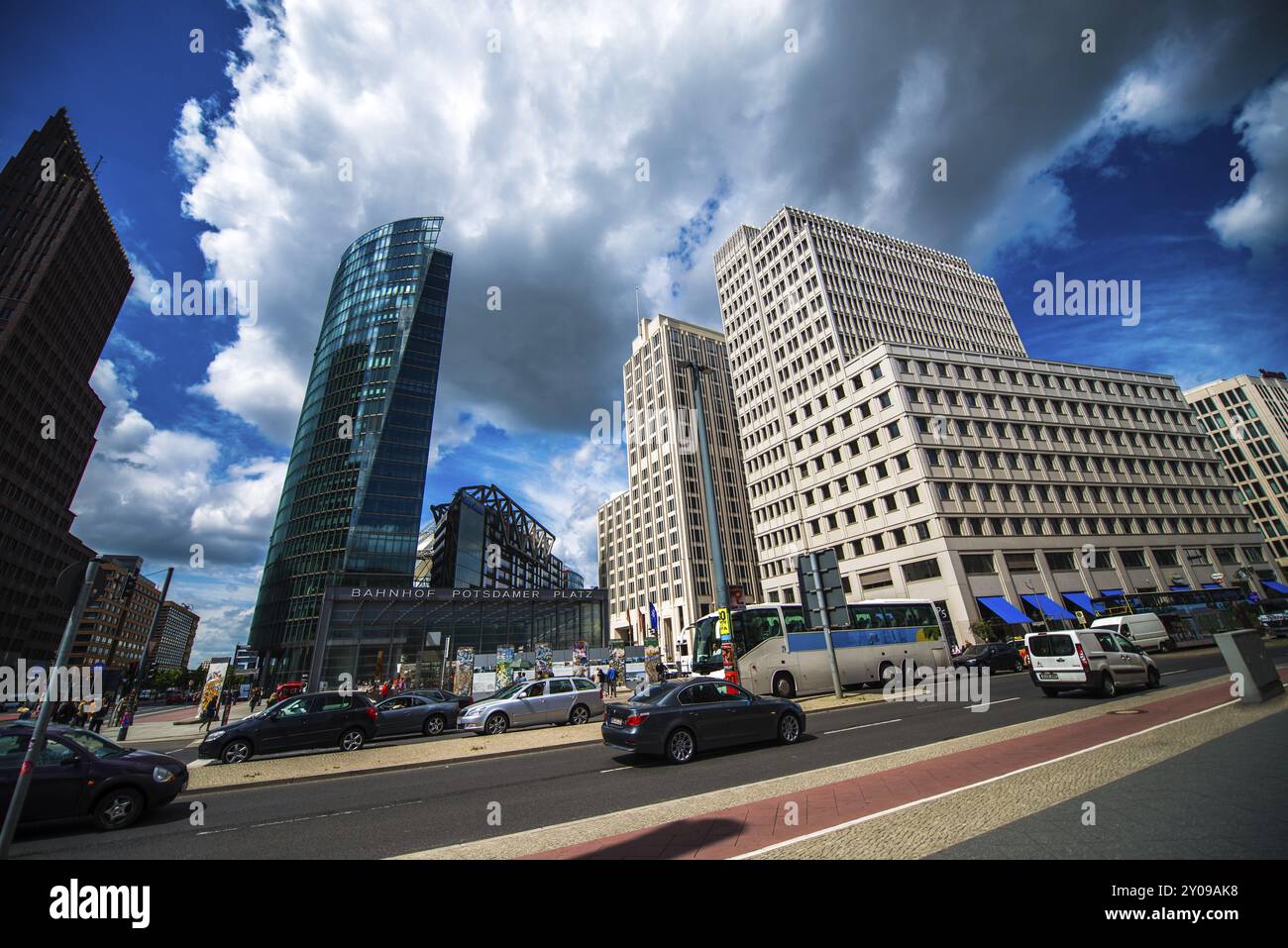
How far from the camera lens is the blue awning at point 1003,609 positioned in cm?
3769

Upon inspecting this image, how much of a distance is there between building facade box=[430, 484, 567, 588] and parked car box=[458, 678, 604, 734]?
44.2 metres

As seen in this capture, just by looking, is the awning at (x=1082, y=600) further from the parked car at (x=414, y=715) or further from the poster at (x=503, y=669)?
the parked car at (x=414, y=715)

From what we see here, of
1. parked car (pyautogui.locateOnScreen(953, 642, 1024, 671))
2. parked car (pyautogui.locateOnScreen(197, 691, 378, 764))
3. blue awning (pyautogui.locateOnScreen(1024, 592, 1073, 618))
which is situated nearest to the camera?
parked car (pyautogui.locateOnScreen(197, 691, 378, 764))

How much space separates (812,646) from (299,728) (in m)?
18.3

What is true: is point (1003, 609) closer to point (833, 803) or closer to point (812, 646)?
point (812, 646)

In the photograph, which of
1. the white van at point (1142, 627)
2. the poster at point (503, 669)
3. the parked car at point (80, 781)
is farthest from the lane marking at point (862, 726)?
the poster at point (503, 669)

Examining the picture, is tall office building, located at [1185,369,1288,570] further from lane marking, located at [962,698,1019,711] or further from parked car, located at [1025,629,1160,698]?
lane marking, located at [962,698,1019,711]

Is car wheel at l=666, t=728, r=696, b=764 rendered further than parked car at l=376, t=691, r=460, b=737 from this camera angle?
No

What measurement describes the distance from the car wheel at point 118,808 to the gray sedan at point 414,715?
9800 mm

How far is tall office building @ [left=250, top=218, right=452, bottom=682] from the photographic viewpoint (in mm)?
65125

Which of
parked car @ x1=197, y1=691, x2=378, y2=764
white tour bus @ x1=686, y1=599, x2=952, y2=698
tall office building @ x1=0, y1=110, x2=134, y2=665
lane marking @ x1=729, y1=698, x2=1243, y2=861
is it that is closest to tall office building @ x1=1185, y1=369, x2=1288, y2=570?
white tour bus @ x1=686, y1=599, x2=952, y2=698
